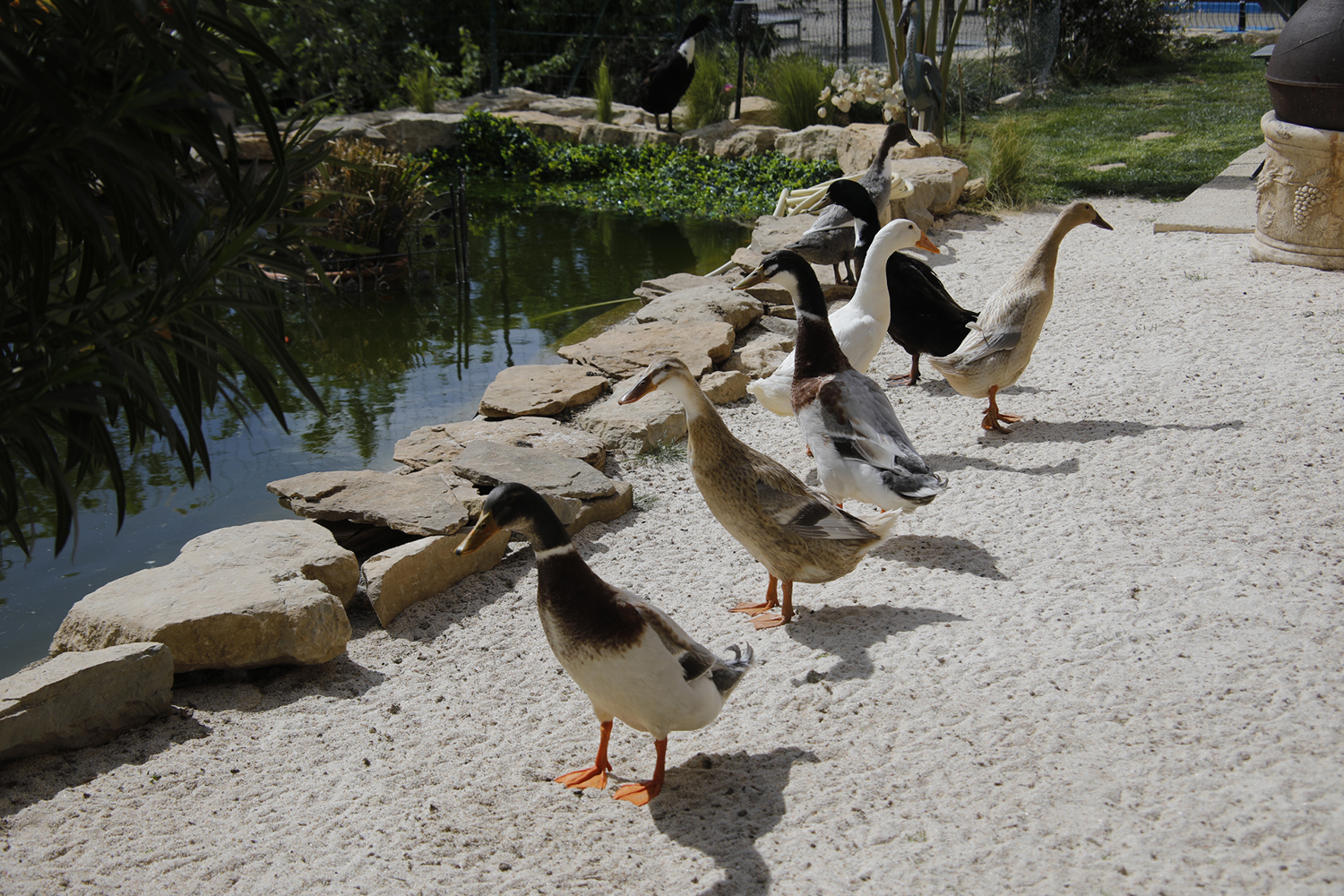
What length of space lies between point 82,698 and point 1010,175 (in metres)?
9.44

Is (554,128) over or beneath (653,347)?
over

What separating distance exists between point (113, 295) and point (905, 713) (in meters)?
2.43

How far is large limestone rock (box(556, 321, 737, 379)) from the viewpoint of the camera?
6.16m

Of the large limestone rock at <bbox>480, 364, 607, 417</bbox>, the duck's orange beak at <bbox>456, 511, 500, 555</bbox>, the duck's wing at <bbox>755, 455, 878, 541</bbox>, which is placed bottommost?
the large limestone rock at <bbox>480, 364, 607, 417</bbox>

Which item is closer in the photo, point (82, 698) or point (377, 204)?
point (82, 698)

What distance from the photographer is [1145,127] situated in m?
12.8

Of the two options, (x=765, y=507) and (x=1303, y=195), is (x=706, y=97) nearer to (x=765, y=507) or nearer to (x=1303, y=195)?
(x=1303, y=195)

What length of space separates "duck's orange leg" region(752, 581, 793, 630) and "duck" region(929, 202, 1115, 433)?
73.6 inches

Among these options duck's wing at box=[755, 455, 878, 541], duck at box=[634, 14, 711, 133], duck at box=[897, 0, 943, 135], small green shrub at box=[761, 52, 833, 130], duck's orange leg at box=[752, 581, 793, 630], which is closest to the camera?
duck's wing at box=[755, 455, 878, 541]

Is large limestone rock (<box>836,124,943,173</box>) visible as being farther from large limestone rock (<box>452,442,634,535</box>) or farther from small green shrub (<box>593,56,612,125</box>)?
large limestone rock (<box>452,442,634,535</box>)

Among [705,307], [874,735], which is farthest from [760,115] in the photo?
[874,735]

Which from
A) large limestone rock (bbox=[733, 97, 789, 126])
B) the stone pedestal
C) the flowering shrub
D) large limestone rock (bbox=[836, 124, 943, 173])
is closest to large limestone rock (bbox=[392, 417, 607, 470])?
the stone pedestal

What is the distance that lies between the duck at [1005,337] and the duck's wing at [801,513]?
1739mm

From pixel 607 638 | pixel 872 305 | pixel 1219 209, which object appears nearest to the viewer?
pixel 607 638
